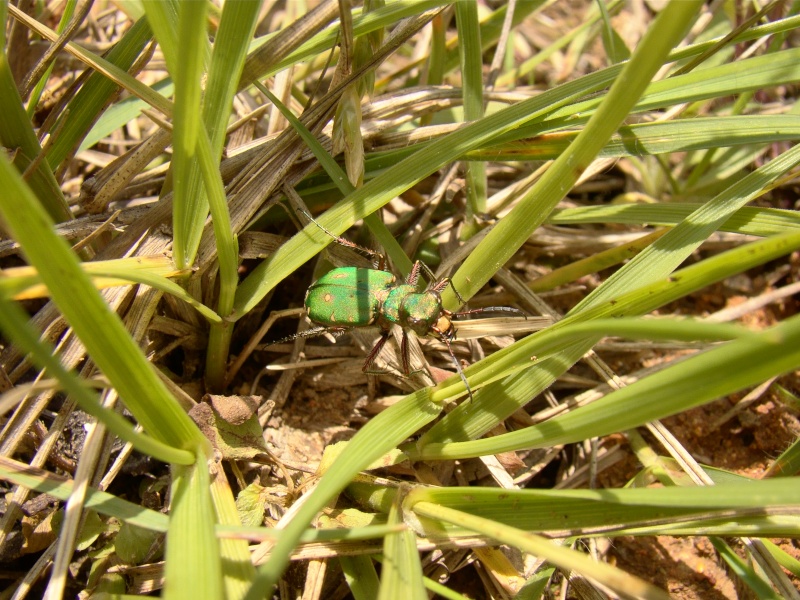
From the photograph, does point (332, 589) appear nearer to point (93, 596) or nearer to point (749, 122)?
point (93, 596)

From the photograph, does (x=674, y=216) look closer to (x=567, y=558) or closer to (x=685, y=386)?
(x=685, y=386)

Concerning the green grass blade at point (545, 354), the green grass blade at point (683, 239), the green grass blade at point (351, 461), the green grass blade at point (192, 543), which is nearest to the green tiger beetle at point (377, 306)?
the green grass blade at point (545, 354)

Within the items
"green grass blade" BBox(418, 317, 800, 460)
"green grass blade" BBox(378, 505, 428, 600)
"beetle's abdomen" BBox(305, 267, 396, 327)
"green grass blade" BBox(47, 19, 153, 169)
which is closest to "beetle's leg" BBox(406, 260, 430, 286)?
"beetle's abdomen" BBox(305, 267, 396, 327)

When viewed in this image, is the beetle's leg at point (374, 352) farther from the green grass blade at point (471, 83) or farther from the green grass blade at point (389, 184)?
the green grass blade at point (471, 83)

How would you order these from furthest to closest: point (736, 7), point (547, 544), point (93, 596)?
1. point (736, 7)
2. point (93, 596)
3. point (547, 544)

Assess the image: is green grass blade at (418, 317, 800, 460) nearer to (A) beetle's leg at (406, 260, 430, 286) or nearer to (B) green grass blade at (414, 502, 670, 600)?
(B) green grass blade at (414, 502, 670, 600)

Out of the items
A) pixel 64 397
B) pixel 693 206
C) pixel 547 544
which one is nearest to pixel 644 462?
pixel 693 206

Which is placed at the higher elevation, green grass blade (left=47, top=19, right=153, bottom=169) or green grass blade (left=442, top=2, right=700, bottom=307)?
green grass blade (left=47, top=19, right=153, bottom=169)

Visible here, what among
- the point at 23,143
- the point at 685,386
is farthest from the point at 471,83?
the point at 23,143
